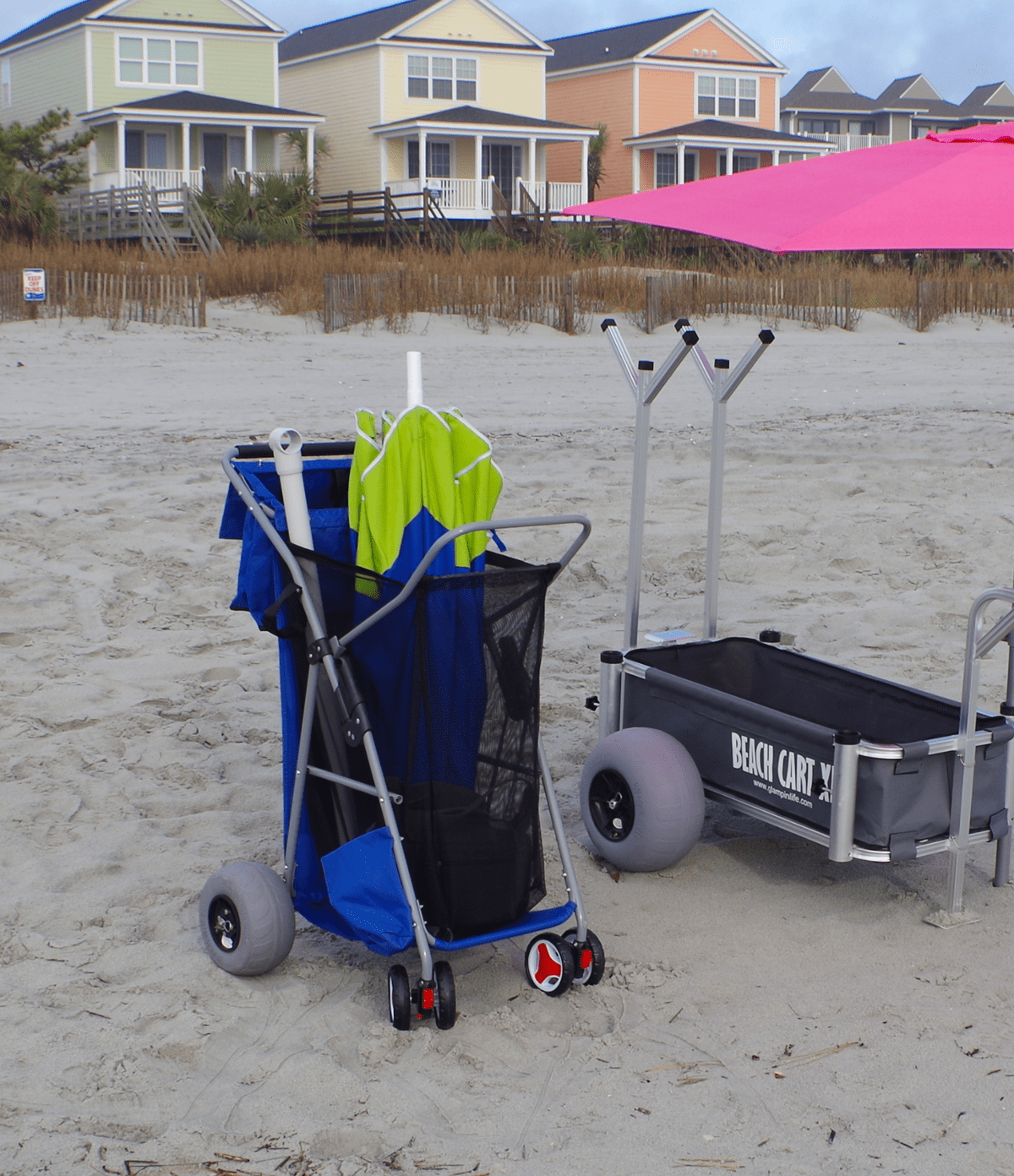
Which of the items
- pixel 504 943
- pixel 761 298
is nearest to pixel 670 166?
pixel 761 298

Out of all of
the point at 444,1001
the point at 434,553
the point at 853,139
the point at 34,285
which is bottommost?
the point at 444,1001

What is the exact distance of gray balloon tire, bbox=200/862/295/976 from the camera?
323 cm

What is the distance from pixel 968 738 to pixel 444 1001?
1.56 m

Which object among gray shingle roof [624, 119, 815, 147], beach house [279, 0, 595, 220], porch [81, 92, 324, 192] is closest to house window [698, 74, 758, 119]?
gray shingle roof [624, 119, 815, 147]

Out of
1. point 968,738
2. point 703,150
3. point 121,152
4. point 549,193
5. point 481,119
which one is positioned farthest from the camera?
A: point 703,150

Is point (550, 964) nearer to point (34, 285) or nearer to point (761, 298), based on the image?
point (34, 285)

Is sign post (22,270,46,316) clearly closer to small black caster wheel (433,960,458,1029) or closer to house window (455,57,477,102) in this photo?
small black caster wheel (433,960,458,1029)

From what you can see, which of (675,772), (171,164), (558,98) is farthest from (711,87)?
(675,772)

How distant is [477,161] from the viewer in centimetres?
3459

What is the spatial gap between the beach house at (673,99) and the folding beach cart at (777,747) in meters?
35.3

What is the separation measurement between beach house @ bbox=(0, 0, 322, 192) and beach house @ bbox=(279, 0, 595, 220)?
2092mm

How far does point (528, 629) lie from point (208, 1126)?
1.28 m

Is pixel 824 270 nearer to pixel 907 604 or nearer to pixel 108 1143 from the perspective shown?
pixel 907 604

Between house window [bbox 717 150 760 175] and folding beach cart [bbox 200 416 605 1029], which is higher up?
house window [bbox 717 150 760 175]
